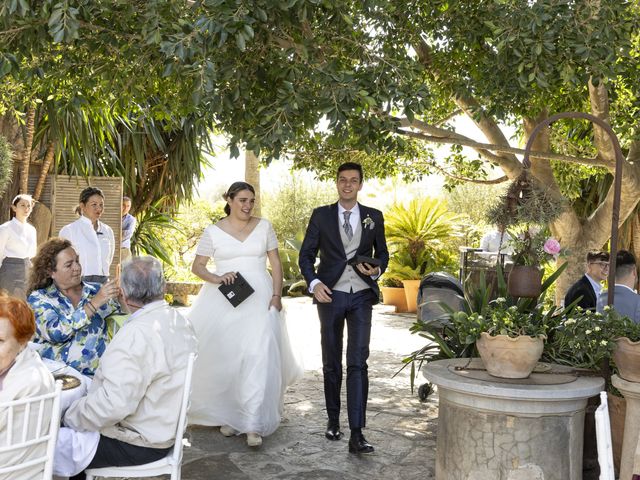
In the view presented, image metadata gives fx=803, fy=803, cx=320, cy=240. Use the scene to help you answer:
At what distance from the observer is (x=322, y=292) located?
541cm

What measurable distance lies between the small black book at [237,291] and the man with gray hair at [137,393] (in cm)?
220

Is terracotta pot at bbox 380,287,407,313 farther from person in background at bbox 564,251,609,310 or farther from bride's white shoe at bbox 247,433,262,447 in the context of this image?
bride's white shoe at bbox 247,433,262,447

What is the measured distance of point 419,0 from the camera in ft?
21.9

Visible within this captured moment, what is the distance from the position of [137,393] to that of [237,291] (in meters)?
2.46

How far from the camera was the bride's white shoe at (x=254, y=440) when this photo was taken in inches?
212

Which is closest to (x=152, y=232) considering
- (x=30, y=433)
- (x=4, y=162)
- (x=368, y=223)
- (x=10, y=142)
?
(x=10, y=142)

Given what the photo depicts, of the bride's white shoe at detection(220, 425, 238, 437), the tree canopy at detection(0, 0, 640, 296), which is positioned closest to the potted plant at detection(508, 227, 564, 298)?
the tree canopy at detection(0, 0, 640, 296)

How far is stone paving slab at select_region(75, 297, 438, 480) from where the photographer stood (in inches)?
193

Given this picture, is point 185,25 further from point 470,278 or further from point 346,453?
point 470,278

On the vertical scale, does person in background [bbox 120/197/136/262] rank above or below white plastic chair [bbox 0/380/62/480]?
above

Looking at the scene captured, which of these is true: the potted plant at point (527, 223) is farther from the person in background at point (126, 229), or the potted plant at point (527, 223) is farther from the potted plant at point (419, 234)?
the potted plant at point (419, 234)

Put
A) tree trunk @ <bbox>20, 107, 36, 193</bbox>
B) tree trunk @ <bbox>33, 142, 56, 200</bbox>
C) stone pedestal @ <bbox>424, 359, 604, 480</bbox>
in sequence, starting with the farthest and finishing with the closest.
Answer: tree trunk @ <bbox>33, 142, 56, 200</bbox>
tree trunk @ <bbox>20, 107, 36, 193</bbox>
stone pedestal @ <bbox>424, 359, 604, 480</bbox>

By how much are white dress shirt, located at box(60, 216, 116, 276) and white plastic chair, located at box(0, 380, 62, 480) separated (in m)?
4.84

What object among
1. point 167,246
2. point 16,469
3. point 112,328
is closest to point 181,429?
point 16,469
